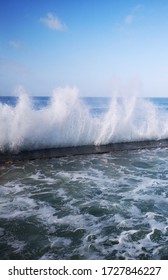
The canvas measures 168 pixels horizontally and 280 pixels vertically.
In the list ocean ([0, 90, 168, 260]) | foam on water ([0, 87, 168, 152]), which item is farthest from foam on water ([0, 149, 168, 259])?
foam on water ([0, 87, 168, 152])

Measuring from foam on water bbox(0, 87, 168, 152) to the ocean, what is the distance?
6cm

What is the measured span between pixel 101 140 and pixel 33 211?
10.1 metres

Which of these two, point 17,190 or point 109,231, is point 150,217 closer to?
point 109,231

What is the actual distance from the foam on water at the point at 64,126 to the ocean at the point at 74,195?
0.06 m

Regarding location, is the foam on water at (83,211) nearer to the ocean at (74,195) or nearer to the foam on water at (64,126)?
the ocean at (74,195)

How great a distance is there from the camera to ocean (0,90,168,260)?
4.90m

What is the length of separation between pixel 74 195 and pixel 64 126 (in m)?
8.37

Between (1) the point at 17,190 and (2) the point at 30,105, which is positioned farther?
(2) the point at 30,105

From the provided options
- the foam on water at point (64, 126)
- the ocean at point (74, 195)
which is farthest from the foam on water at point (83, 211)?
the foam on water at point (64, 126)

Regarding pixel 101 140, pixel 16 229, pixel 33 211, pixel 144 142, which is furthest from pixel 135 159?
pixel 16 229

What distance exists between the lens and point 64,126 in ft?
50.8

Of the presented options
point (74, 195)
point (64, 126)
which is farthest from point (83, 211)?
point (64, 126)

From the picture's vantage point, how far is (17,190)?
7.78 meters
